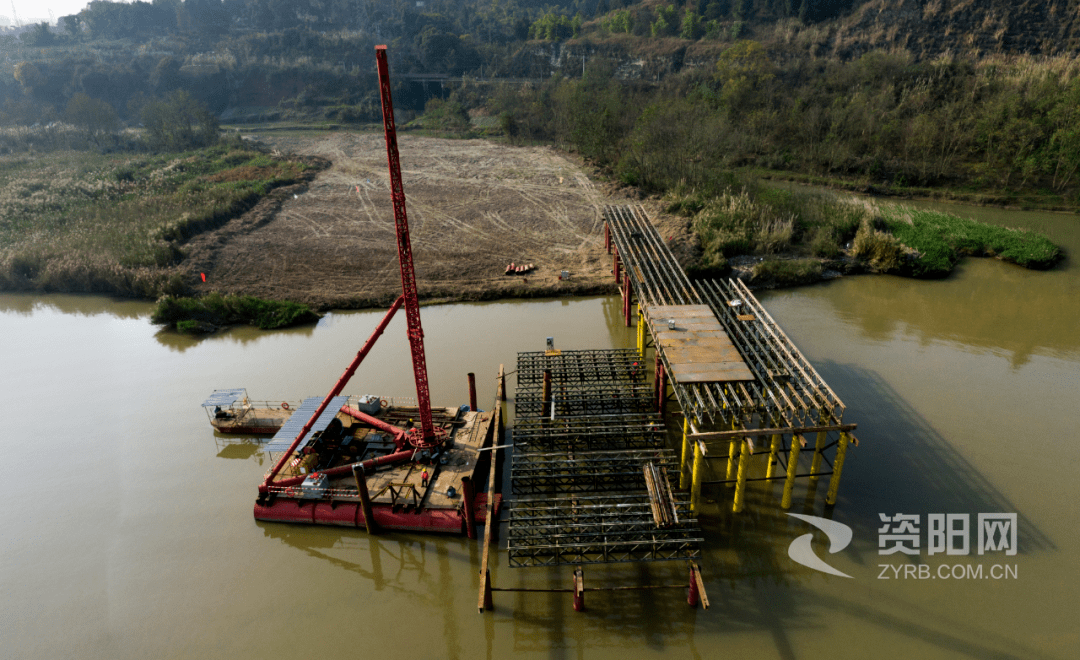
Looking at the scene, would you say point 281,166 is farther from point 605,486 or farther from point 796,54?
point 796,54

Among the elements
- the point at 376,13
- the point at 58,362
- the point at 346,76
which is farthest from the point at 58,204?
the point at 376,13

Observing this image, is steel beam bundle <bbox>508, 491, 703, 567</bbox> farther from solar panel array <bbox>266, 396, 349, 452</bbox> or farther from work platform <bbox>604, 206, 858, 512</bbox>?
solar panel array <bbox>266, 396, 349, 452</bbox>

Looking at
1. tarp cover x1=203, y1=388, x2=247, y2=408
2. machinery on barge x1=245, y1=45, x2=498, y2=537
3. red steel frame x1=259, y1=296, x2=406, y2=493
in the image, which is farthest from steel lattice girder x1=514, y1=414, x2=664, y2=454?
tarp cover x1=203, y1=388, x2=247, y2=408

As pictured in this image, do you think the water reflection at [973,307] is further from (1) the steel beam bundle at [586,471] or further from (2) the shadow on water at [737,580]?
(1) the steel beam bundle at [586,471]

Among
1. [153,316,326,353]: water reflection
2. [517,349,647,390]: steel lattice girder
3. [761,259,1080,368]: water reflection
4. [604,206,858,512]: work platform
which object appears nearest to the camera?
[604,206,858,512]: work platform

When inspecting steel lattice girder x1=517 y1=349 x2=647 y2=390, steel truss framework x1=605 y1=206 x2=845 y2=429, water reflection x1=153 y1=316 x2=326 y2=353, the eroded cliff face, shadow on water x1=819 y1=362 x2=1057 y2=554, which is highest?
the eroded cliff face
